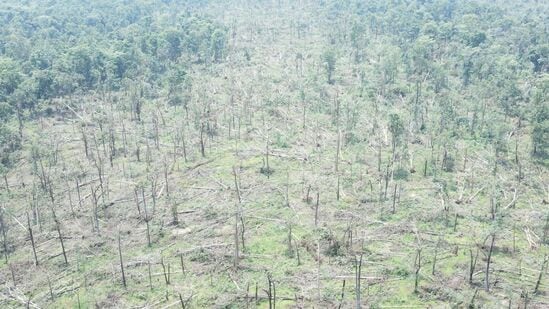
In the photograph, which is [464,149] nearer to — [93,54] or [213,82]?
[213,82]

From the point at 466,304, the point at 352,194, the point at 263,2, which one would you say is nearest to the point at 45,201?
the point at 352,194

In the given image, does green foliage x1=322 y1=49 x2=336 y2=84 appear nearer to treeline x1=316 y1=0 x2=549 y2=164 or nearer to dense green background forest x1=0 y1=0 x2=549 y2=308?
dense green background forest x1=0 y1=0 x2=549 y2=308

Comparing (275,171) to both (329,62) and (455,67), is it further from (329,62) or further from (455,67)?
(455,67)

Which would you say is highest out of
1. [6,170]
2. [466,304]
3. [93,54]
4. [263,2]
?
[263,2]

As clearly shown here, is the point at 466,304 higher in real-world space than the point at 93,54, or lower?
lower

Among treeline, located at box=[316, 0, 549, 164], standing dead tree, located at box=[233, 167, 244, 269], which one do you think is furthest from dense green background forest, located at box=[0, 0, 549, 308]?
treeline, located at box=[316, 0, 549, 164]

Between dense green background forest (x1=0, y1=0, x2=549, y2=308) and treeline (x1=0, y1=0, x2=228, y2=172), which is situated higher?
Answer: treeline (x1=0, y1=0, x2=228, y2=172)

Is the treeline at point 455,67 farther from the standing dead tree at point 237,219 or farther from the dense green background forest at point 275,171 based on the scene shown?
the standing dead tree at point 237,219

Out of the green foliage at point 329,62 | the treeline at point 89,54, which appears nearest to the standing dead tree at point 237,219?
the treeline at point 89,54
